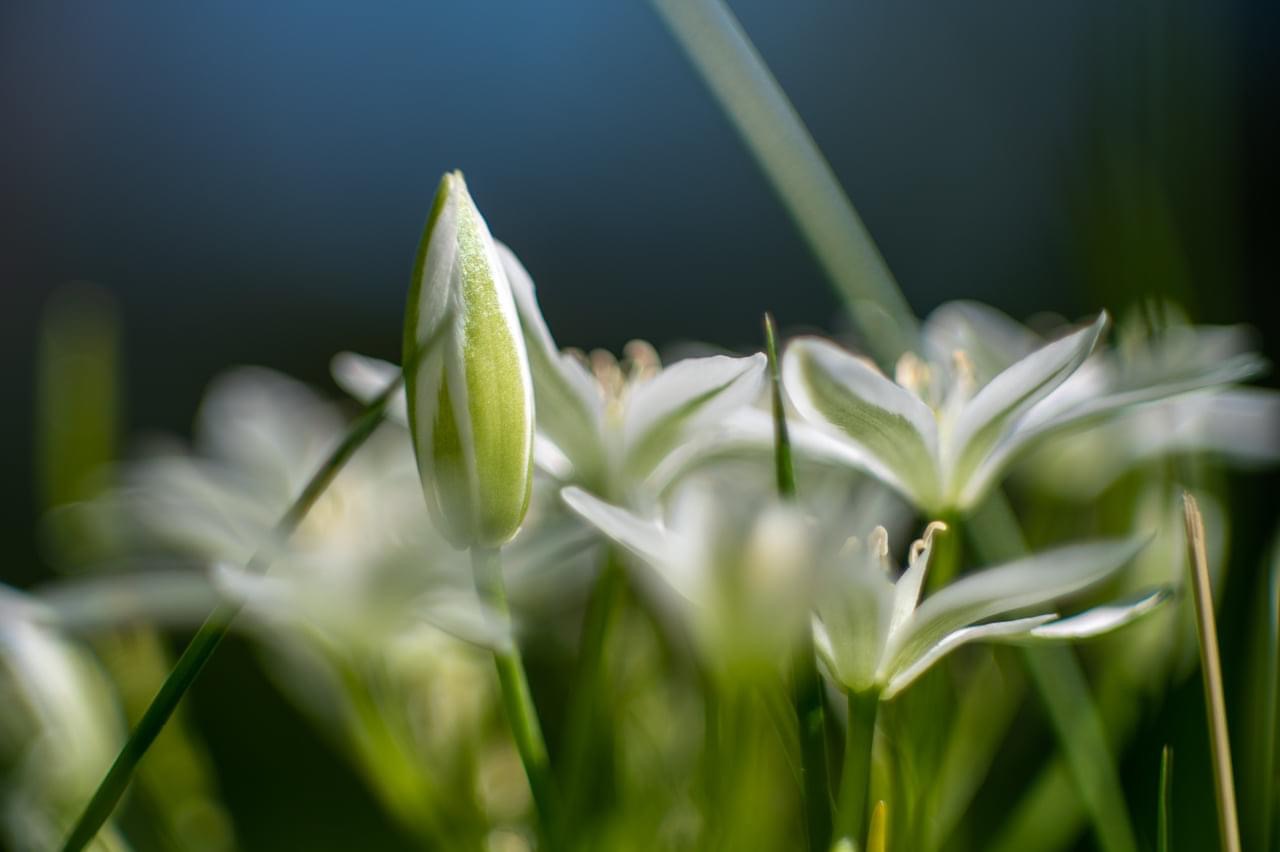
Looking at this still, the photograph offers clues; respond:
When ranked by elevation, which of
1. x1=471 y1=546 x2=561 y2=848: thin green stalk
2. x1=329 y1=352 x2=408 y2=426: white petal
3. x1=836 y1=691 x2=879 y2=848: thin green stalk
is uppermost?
x1=329 y1=352 x2=408 y2=426: white petal

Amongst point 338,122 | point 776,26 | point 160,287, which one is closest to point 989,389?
point 160,287

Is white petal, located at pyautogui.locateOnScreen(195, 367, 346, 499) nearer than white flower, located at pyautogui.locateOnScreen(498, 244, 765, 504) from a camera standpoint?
No

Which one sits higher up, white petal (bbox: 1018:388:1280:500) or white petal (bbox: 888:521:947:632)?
white petal (bbox: 1018:388:1280:500)

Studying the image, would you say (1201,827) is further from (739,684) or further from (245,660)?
(245,660)

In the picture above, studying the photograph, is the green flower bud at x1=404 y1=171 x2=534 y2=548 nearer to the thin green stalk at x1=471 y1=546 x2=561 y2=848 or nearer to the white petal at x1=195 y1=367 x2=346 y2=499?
the thin green stalk at x1=471 y1=546 x2=561 y2=848

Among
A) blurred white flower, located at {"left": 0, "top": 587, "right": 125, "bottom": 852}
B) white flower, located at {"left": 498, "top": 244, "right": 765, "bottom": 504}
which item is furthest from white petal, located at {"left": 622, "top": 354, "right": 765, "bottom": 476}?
blurred white flower, located at {"left": 0, "top": 587, "right": 125, "bottom": 852}

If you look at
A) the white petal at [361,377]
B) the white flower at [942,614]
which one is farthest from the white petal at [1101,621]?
the white petal at [361,377]
